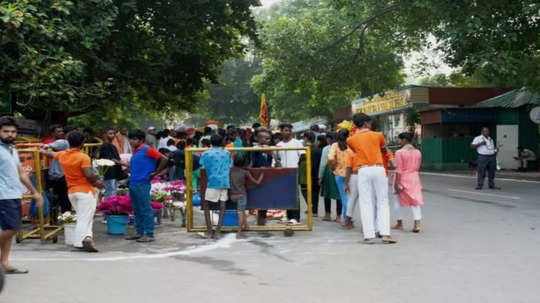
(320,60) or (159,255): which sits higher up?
(320,60)

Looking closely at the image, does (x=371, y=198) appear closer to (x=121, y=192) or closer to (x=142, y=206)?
(x=142, y=206)

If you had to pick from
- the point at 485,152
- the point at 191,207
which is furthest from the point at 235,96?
the point at 191,207

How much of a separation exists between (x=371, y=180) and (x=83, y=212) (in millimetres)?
3875

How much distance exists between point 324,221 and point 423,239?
9.34ft

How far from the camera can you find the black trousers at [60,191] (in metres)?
10.8

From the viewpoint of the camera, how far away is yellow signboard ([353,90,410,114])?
3603 cm

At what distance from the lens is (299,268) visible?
773 centimetres

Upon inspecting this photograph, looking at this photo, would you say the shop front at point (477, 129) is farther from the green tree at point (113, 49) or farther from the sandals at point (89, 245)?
the sandals at point (89, 245)

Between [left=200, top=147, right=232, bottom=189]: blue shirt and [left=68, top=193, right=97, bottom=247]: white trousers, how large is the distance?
1.97 metres

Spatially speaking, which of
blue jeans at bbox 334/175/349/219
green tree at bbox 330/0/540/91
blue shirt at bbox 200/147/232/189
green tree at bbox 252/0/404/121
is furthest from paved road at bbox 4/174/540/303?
green tree at bbox 252/0/404/121

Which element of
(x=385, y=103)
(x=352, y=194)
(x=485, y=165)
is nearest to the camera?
(x=352, y=194)

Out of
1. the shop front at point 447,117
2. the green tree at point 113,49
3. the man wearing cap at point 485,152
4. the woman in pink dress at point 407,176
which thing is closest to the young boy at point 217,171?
the woman in pink dress at point 407,176

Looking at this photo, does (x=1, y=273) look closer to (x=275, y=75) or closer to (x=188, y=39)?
(x=188, y=39)

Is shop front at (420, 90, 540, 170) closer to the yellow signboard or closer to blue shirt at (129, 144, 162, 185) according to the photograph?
the yellow signboard
